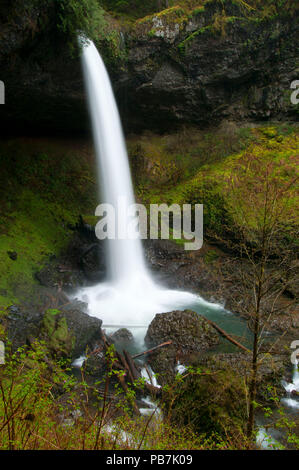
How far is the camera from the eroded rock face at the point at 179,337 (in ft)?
21.5

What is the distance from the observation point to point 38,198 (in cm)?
1316

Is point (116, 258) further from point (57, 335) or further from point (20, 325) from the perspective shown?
point (57, 335)

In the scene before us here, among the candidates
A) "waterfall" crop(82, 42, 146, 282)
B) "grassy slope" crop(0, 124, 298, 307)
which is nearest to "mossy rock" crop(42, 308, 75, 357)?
"grassy slope" crop(0, 124, 298, 307)

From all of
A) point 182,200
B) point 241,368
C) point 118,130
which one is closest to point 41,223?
point 118,130

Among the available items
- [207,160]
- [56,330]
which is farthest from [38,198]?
[207,160]

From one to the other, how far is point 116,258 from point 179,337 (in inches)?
195

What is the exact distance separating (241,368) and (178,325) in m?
2.02

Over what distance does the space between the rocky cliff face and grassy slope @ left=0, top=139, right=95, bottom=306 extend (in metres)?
1.19

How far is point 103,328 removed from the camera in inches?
320

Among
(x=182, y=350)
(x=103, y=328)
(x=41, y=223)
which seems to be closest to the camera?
(x=182, y=350)

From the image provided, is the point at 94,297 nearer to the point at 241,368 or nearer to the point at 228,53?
the point at 241,368

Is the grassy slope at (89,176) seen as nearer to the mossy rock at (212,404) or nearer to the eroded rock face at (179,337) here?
the eroded rock face at (179,337)
